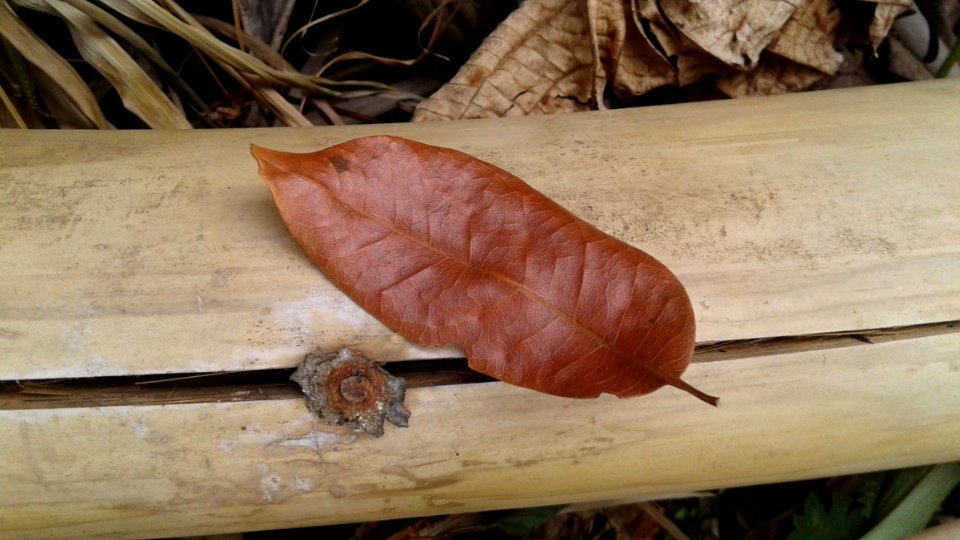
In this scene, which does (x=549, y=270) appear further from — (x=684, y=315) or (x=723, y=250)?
(x=723, y=250)

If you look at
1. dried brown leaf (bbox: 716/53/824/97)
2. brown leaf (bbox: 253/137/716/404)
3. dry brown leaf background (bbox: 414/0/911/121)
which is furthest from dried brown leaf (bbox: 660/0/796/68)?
brown leaf (bbox: 253/137/716/404)

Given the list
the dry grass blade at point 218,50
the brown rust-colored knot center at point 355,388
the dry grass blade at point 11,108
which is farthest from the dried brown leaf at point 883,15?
the dry grass blade at point 11,108

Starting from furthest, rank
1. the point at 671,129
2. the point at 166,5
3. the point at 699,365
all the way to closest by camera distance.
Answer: the point at 166,5, the point at 671,129, the point at 699,365

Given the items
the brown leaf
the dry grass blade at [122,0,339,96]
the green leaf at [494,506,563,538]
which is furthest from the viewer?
the green leaf at [494,506,563,538]

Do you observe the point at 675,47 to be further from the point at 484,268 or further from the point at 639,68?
the point at 484,268

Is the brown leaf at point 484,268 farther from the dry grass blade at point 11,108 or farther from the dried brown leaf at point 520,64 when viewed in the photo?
the dry grass blade at point 11,108

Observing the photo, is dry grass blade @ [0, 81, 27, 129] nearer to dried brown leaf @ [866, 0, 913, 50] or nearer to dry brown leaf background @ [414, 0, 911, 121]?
dry brown leaf background @ [414, 0, 911, 121]

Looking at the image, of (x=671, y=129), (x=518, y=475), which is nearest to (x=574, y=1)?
(x=671, y=129)
